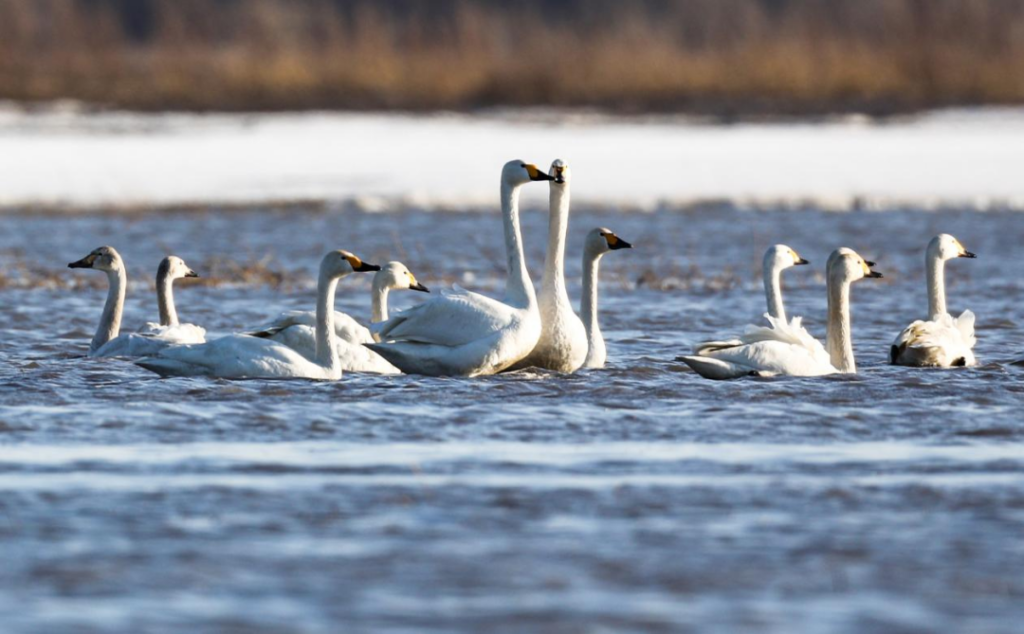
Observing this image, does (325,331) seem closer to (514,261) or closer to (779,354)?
(514,261)

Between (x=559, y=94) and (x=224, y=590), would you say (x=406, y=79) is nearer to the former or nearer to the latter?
(x=559, y=94)

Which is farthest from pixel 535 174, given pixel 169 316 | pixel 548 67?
pixel 548 67

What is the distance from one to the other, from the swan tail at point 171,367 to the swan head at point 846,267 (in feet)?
11.0

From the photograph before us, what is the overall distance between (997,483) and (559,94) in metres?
21.8

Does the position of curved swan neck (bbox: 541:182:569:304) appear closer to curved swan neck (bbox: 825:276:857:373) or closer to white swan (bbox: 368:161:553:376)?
white swan (bbox: 368:161:553:376)

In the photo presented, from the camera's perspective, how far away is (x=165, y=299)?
11.0m

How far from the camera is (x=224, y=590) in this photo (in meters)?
5.36

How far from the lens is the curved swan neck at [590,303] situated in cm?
1020

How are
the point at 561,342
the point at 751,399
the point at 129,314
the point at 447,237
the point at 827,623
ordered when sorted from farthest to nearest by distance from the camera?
the point at 447,237
the point at 129,314
the point at 561,342
the point at 751,399
the point at 827,623

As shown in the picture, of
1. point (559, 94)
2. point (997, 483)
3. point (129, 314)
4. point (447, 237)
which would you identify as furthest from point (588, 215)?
point (997, 483)

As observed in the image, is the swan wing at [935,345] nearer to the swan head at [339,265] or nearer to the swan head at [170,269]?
the swan head at [339,265]

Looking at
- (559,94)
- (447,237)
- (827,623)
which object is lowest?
(827,623)

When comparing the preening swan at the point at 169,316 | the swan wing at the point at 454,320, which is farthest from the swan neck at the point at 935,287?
the preening swan at the point at 169,316

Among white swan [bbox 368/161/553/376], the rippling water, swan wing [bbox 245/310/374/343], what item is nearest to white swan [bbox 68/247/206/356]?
the rippling water
